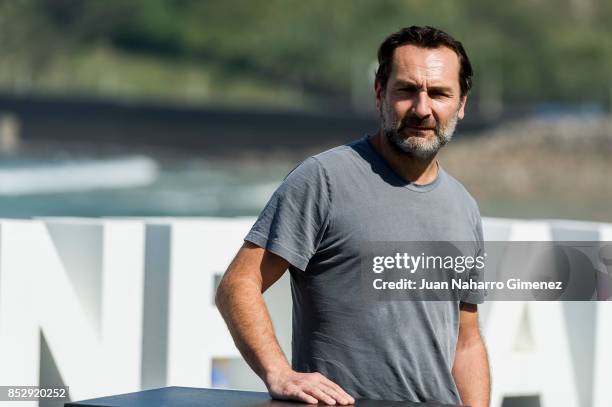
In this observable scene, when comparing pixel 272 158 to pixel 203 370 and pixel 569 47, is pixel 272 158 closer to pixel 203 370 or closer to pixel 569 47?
pixel 569 47

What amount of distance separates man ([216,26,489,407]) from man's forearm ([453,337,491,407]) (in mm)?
203

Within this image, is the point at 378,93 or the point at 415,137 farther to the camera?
the point at 378,93

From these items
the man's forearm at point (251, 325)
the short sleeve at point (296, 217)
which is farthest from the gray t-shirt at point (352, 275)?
the man's forearm at point (251, 325)

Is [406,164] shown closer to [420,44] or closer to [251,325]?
[420,44]

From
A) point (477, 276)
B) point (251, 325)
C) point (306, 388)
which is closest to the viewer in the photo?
point (306, 388)

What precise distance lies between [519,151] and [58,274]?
3099 inches

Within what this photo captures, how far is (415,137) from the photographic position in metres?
3.41

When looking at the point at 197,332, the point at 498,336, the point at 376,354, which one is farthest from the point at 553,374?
the point at 376,354

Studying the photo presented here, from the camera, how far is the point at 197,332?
17.5 feet

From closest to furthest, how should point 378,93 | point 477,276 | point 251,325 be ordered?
point 251,325 → point 378,93 → point 477,276

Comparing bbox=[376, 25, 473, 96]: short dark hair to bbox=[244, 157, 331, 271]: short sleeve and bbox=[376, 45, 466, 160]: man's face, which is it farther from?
bbox=[244, 157, 331, 271]: short sleeve

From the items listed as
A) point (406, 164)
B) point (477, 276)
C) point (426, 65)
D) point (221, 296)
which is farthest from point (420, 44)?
point (221, 296)

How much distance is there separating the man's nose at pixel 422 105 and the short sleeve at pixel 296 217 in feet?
0.85

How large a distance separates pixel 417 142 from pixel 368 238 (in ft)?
0.82
